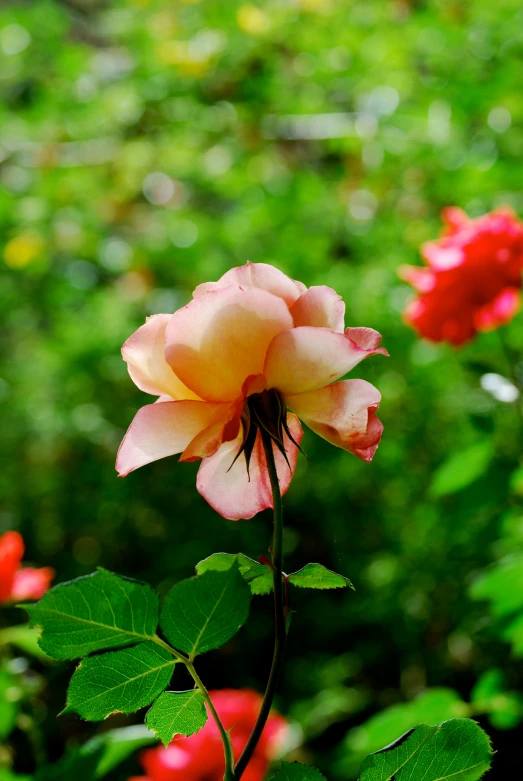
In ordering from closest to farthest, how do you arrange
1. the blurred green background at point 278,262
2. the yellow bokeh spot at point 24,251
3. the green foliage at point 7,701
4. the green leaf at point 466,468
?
the green foliage at point 7,701
the green leaf at point 466,468
the blurred green background at point 278,262
the yellow bokeh spot at point 24,251

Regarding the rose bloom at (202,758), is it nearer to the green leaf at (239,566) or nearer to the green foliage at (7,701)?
the green foliage at (7,701)

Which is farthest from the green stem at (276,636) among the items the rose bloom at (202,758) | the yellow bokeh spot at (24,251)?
the yellow bokeh spot at (24,251)

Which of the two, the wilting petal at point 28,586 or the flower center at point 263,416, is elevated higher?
the flower center at point 263,416

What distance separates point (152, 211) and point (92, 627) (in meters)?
2.61

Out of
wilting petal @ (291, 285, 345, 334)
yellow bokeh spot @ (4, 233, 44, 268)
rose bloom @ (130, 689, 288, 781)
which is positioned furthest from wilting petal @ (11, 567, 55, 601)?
yellow bokeh spot @ (4, 233, 44, 268)

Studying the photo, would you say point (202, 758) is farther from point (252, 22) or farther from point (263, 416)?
point (252, 22)

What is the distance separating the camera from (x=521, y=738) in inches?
52.1

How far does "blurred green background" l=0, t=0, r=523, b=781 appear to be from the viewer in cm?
166

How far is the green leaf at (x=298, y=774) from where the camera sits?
28cm

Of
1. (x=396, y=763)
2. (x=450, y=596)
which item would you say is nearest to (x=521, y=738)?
(x=450, y=596)

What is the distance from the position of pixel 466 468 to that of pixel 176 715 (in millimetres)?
685

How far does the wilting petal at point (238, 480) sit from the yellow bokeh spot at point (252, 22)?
2.42 metres

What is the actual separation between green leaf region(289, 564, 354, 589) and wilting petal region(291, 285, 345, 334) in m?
0.10

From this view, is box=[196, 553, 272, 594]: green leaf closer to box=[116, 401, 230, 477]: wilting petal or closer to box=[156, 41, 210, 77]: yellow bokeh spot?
box=[116, 401, 230, 477]: wilting petal
